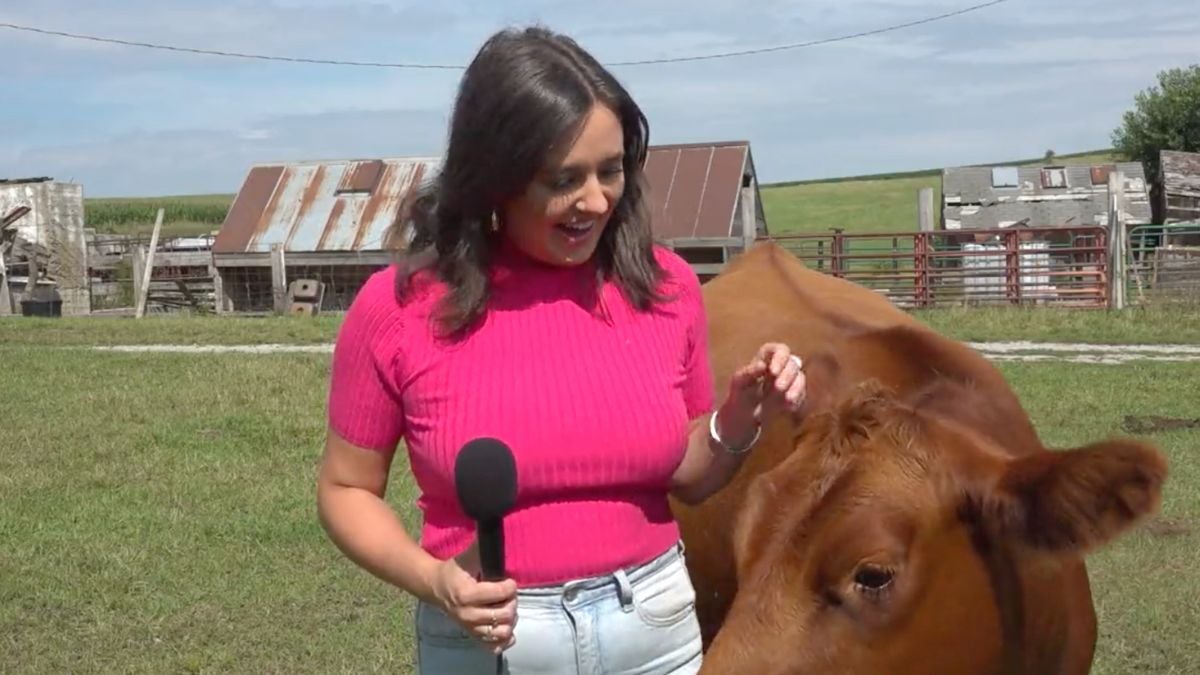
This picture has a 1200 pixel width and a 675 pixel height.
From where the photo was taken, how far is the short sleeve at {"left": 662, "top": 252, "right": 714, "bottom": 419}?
2.79m

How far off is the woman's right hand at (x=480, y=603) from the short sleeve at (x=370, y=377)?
42 cm

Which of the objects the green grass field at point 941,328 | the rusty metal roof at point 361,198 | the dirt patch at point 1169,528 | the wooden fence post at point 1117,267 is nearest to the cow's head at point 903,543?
the dirt patch at point 1169,528

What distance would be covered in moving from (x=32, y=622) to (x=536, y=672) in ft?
15.4

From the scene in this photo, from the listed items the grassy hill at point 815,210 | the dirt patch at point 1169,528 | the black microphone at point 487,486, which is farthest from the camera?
the grassy hill at point 815,210

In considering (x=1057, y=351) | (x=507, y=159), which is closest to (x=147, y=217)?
(x=1057, y=351)

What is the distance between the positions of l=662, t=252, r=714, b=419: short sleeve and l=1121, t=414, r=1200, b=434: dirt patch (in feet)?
27.2

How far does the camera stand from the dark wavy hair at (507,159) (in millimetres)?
2475

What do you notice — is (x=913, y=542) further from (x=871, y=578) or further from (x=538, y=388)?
(x=538, y=388)

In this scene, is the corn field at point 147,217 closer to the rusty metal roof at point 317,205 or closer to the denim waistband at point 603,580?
the rusty metal roof at point 317,205

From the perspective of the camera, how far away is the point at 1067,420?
10.7 metres

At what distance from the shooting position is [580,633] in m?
2.51

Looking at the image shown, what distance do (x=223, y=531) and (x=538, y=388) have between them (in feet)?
19.1

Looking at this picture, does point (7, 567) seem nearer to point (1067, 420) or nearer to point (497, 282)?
point (497, 282)

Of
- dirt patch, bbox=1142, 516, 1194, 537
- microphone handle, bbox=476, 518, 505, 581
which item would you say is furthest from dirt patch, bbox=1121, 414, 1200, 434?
microphone handle, bbox=476, 518, 505, 581
